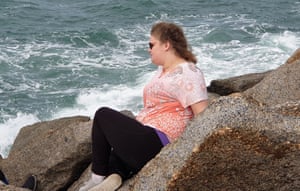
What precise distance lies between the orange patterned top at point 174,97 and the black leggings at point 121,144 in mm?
186

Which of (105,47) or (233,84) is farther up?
(233,84)

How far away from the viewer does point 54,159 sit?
7.17m

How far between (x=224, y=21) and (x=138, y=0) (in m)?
5.69

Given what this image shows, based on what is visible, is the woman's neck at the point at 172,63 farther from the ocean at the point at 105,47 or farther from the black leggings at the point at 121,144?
the ocean at the point at 105,47

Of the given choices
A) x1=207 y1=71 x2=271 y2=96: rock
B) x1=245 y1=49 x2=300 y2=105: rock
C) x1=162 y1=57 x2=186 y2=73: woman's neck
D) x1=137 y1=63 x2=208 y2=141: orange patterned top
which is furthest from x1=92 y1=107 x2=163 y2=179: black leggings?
Answer: x1=207 y1=71 x2=271 y2=96: rock

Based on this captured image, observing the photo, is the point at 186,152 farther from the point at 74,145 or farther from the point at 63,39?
the point at 63,39

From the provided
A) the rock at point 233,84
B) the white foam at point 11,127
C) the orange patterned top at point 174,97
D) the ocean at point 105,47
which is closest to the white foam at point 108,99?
the ocean at point 105,47

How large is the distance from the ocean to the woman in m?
Answer: 8.80

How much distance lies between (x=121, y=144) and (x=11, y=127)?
10.7 metres

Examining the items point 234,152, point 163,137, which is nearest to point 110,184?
point 163,137

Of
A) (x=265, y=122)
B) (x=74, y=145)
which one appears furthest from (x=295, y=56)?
(x=265, y=122)

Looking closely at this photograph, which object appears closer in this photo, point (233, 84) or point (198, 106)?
point (198, 106)

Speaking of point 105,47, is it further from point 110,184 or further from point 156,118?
point 110,184

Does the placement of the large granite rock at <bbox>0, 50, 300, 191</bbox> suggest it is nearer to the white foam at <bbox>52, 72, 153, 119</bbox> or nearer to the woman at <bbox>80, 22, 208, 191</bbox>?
the woman at <bbox>80, 22, 208, 191</bbox>
